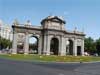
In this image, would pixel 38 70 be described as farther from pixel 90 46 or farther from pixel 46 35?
pixel 90 46

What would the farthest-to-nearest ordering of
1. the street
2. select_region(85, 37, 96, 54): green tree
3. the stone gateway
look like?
1. select_region(85, 37, 96, 54): green tree
2. the stone gateway
3. the street

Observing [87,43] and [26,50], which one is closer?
[26,50]

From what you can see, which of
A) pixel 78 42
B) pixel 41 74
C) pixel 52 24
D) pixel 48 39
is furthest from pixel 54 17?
pixel 41 74

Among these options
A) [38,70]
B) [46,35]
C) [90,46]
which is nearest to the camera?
[38,70]

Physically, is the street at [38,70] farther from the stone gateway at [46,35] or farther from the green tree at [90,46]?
the green tree at [90,46]

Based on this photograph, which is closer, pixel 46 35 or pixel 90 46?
pixel 46 35

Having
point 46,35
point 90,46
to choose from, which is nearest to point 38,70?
point 46,35

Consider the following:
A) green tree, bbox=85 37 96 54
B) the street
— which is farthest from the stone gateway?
Answer: the street

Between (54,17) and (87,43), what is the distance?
2352 inches

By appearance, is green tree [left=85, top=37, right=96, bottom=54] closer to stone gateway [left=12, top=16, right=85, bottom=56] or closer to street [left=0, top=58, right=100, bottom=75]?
stone gateway [left=12, top=16, right=85, bottom=56]

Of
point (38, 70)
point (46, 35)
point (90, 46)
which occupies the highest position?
point (46, 35)

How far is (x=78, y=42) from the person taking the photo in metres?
93.9

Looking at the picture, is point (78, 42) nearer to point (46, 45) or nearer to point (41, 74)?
point (46, 45)

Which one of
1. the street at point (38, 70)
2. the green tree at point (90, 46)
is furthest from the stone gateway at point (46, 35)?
the street at point (38, 70)
